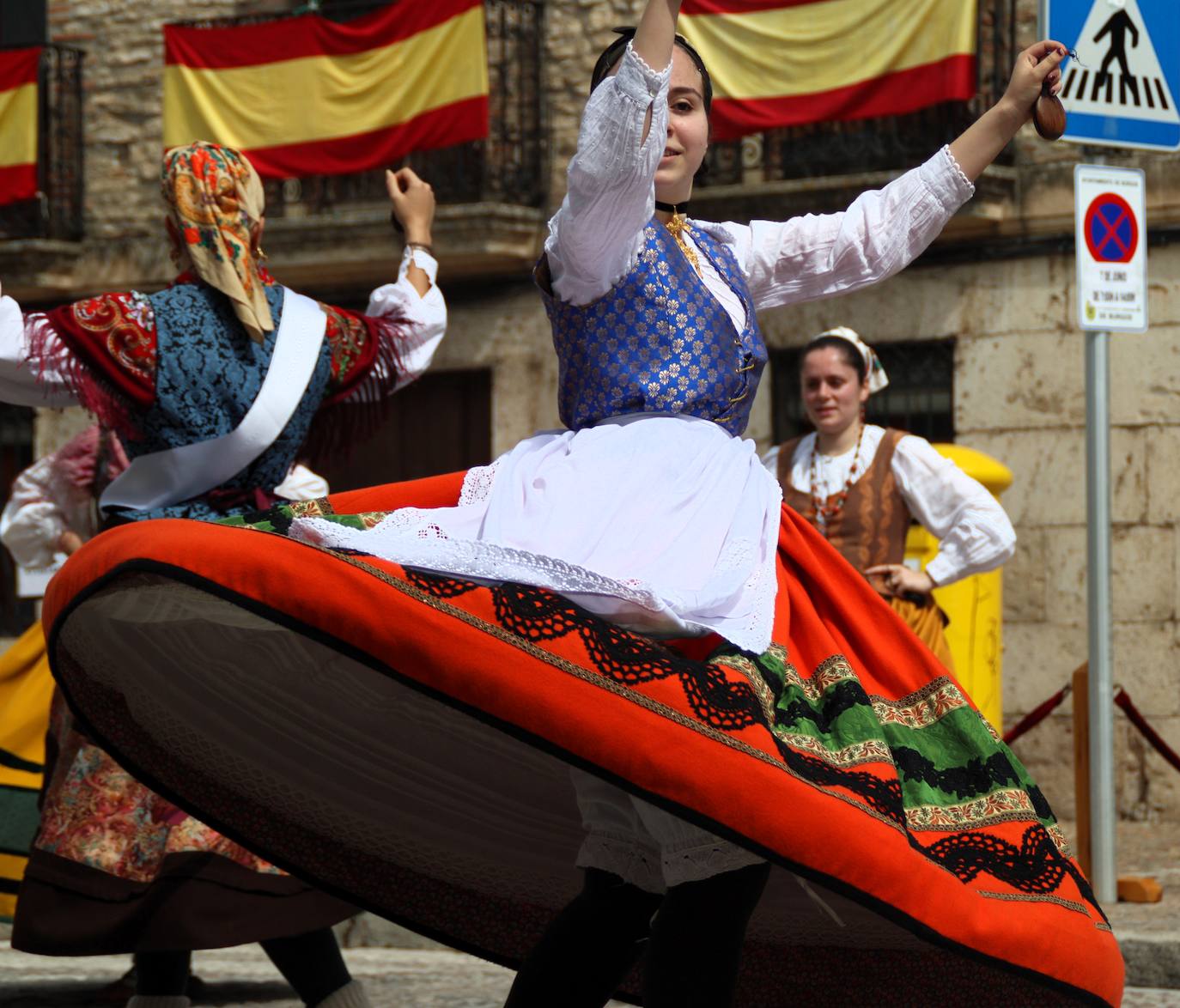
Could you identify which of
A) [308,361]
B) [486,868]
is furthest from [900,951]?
[308,361]

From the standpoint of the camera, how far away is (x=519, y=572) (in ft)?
9.93

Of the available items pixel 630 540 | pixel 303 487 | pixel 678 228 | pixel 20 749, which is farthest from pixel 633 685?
pixel 303 487

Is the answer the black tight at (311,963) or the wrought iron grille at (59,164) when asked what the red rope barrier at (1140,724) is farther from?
the wrought iron grille at (59,164)

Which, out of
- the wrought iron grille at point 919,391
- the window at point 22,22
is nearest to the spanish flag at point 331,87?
the window at point 22,22

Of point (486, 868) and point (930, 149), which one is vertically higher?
point (930, 149)

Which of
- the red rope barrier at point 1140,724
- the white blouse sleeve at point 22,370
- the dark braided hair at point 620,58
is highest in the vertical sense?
the dark braided hair at point 620,58

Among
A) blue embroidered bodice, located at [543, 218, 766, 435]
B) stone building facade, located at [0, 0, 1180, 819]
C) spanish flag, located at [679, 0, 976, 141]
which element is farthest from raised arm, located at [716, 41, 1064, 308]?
spanish flag, located at [679, 0, 976, 141]

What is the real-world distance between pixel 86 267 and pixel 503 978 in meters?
11.4

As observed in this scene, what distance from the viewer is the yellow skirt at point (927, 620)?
A: 7359 mm

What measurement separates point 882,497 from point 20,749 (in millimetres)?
2870

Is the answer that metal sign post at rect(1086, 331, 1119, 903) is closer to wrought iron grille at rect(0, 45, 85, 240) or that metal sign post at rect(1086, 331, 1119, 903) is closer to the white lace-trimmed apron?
the white lace-trimmed apron

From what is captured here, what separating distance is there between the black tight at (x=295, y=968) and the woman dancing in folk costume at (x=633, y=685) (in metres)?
0.79

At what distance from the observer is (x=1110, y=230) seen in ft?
24.4

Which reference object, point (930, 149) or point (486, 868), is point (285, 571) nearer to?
point (486, 868)
